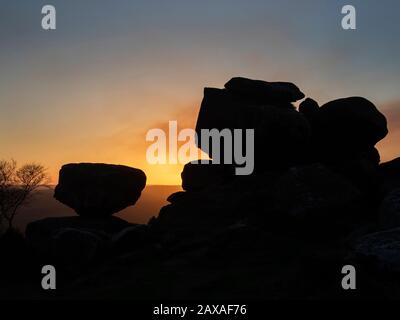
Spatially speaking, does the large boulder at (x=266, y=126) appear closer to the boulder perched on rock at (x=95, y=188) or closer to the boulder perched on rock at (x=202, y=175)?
the boulder perched on rock at (x=202, y=175)

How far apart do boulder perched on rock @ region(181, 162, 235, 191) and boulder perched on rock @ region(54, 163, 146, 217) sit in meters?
5.78

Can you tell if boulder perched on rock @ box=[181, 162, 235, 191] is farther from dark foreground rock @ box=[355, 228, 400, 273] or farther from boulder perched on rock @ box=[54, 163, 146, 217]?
dark foreground rock @ box=[355, 228, 400, 273]

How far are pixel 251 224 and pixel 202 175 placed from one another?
1217 cm

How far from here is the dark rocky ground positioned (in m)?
16.7

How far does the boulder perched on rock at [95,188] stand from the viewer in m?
33.0

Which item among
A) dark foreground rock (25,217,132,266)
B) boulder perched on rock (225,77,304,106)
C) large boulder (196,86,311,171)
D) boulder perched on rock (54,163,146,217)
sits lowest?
dark foreground rock (25,217,132,266)

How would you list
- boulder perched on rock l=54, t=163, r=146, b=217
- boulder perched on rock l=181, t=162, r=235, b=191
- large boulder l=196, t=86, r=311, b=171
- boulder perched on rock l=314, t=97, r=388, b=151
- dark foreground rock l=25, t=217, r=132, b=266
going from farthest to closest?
1. boulder perched on rock l=181, t=162, r=235, b=191
2. boulder perched on rock l=314, t=97, r=388, b=151
3. boulder perched on rock l=54, t=163, r=146, b=217
4. large boulder l=196, t=86, r=311, b=171
5. dark foreground rock l=25, t=217, r=132, b=266

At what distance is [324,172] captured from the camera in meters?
26.5

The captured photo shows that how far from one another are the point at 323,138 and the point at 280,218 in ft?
41.1

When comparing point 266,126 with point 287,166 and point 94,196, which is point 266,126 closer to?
point 287,166

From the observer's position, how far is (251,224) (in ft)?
86.4

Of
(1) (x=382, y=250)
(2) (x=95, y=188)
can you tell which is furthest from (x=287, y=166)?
(1) (x=382, y=250)

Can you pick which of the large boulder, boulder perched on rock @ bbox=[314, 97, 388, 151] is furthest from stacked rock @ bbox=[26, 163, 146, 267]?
boulder perched on rock @ bbox=[314, 97, 388, 151]
